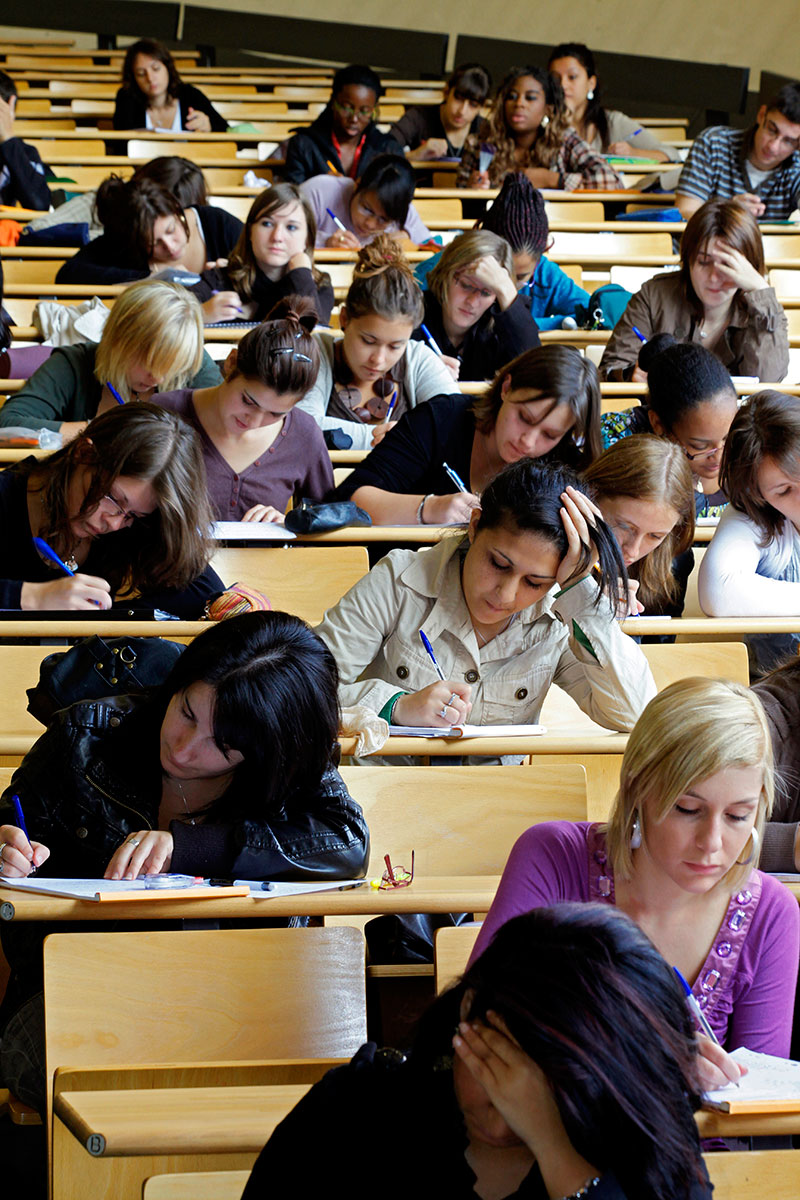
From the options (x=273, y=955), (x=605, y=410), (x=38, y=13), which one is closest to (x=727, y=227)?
(x=605, y=410)

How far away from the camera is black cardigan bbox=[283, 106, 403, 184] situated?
5.64m

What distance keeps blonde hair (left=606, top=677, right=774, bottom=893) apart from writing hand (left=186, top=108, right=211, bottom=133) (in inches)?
234

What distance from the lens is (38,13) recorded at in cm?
849

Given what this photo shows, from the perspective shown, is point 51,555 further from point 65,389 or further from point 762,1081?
point 762,1081

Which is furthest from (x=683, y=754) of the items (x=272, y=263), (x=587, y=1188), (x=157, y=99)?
(x=157, y=99)

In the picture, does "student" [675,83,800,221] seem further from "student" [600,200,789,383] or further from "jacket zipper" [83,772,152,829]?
"jacket zipper" [83,772,152,829]

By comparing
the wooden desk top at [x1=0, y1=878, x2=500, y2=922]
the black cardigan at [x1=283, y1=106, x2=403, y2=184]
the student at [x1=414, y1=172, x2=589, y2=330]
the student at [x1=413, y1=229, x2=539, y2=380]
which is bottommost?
the wooden desk top at [x1=0, y1=878, x2=500, y2=922]

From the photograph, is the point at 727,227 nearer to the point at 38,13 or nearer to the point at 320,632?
the point at 320,632

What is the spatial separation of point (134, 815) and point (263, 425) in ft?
4.94

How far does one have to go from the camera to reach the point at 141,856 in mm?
1640

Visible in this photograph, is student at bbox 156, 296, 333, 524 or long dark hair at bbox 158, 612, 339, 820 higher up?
student at bbox 156, 296, 333, 524

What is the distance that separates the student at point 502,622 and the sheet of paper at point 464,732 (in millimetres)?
33

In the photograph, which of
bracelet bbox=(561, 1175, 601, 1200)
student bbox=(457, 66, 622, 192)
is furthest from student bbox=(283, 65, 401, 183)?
bracelet bbox=(561, 1175, 601, 1200)

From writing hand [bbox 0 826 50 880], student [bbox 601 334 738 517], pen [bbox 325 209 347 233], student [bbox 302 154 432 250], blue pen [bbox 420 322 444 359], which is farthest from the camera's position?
pen [bbox 325 209 347 233]
